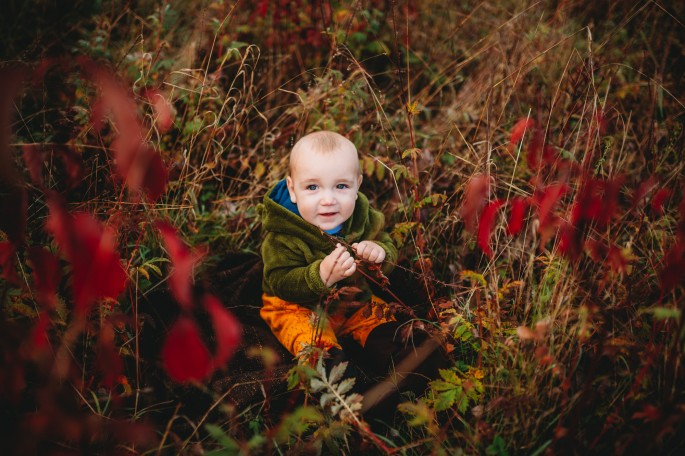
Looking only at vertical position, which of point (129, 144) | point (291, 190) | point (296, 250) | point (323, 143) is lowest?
point (296, 250)

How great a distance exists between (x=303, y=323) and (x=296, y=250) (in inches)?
13.6

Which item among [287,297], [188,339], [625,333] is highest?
[188,339]

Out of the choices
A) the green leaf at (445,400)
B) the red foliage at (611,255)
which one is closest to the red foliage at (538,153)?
the red foliage at (611,255)

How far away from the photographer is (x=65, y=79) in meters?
2.76

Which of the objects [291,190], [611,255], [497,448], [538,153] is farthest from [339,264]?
[538,153]

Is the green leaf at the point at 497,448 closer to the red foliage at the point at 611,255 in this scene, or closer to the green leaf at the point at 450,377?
the green leaf at the point at 450,377

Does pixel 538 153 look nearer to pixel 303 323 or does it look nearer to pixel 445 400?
pixel 445 400

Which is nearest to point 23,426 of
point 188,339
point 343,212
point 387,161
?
point 188,339

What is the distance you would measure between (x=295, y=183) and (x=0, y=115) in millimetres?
1314

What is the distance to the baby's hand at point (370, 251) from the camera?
6.57ft

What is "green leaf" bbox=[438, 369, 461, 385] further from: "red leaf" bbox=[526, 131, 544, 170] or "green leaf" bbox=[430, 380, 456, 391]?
"red leaf" bbox=[526, 131, 544, 170]

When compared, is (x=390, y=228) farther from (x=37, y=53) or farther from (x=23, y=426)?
(x=37, y=53)

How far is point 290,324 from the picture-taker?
7.03 ft

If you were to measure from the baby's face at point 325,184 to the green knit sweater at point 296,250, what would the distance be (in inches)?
3.1
